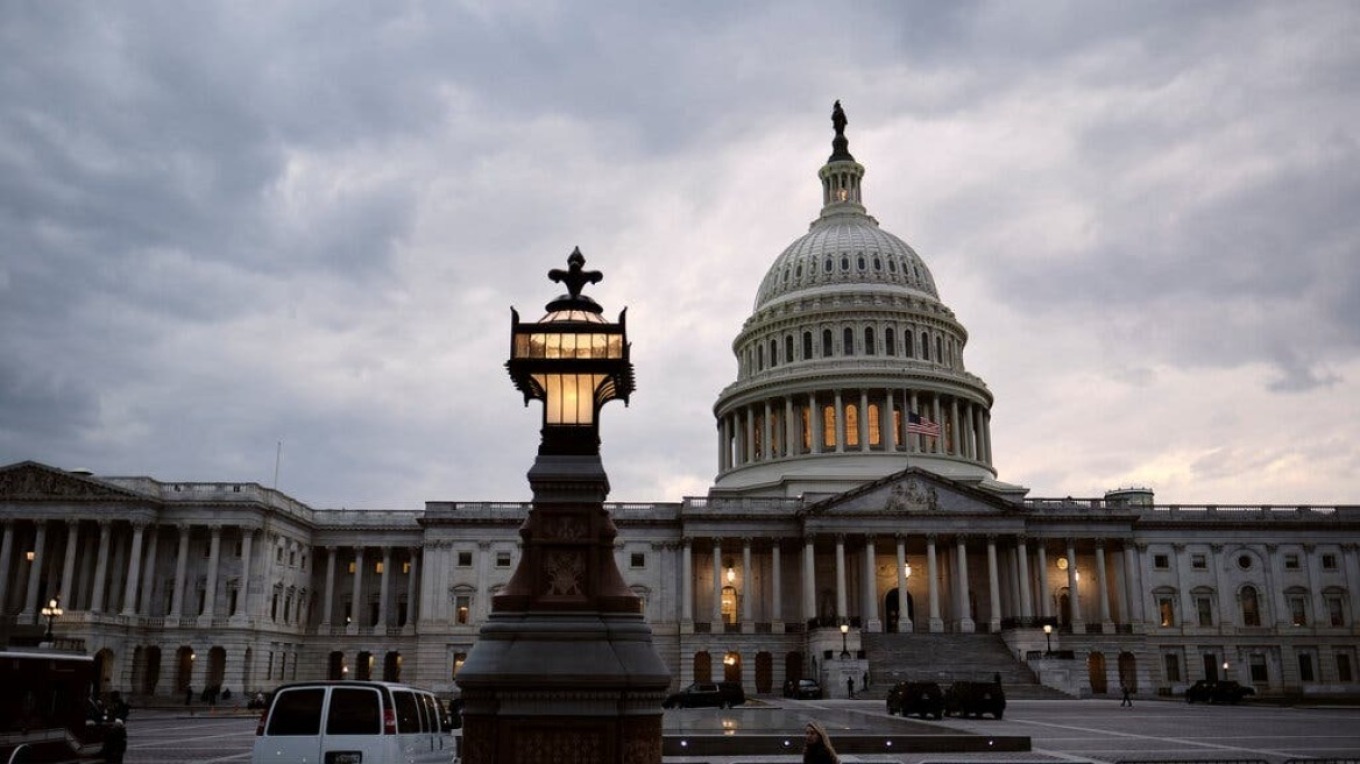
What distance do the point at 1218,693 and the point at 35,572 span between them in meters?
79.7

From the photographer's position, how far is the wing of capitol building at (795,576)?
8038 cm

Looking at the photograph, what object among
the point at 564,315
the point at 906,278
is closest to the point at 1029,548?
the point at 906,278

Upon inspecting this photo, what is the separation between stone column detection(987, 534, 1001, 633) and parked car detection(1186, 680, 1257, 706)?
17.8m

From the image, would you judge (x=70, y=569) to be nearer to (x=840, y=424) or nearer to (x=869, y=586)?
(x=869, y=586)

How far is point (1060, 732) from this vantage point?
4038 centimetres

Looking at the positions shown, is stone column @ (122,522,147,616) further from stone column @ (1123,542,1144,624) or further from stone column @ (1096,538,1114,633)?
stone column @ (1123,542,1144,624)

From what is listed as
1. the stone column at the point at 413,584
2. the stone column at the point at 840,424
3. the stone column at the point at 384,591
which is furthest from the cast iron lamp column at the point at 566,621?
the stone column at the point at 840,424

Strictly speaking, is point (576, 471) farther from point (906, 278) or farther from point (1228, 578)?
point (906, 278)

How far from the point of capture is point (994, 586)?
84438 mm

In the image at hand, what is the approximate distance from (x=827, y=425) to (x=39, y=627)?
6600 centimetres

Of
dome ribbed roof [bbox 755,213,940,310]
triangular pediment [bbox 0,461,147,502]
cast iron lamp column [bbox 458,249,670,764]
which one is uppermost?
dome ribbed roof [bbox 755,213,940,310]

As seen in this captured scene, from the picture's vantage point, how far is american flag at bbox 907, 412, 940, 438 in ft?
300

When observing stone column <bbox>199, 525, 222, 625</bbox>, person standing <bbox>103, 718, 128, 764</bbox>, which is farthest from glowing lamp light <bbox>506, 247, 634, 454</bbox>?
stone column <bbox>199, 525, 222, 625</bbox>

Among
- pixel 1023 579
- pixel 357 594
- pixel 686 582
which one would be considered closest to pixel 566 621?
pixel 686 582
